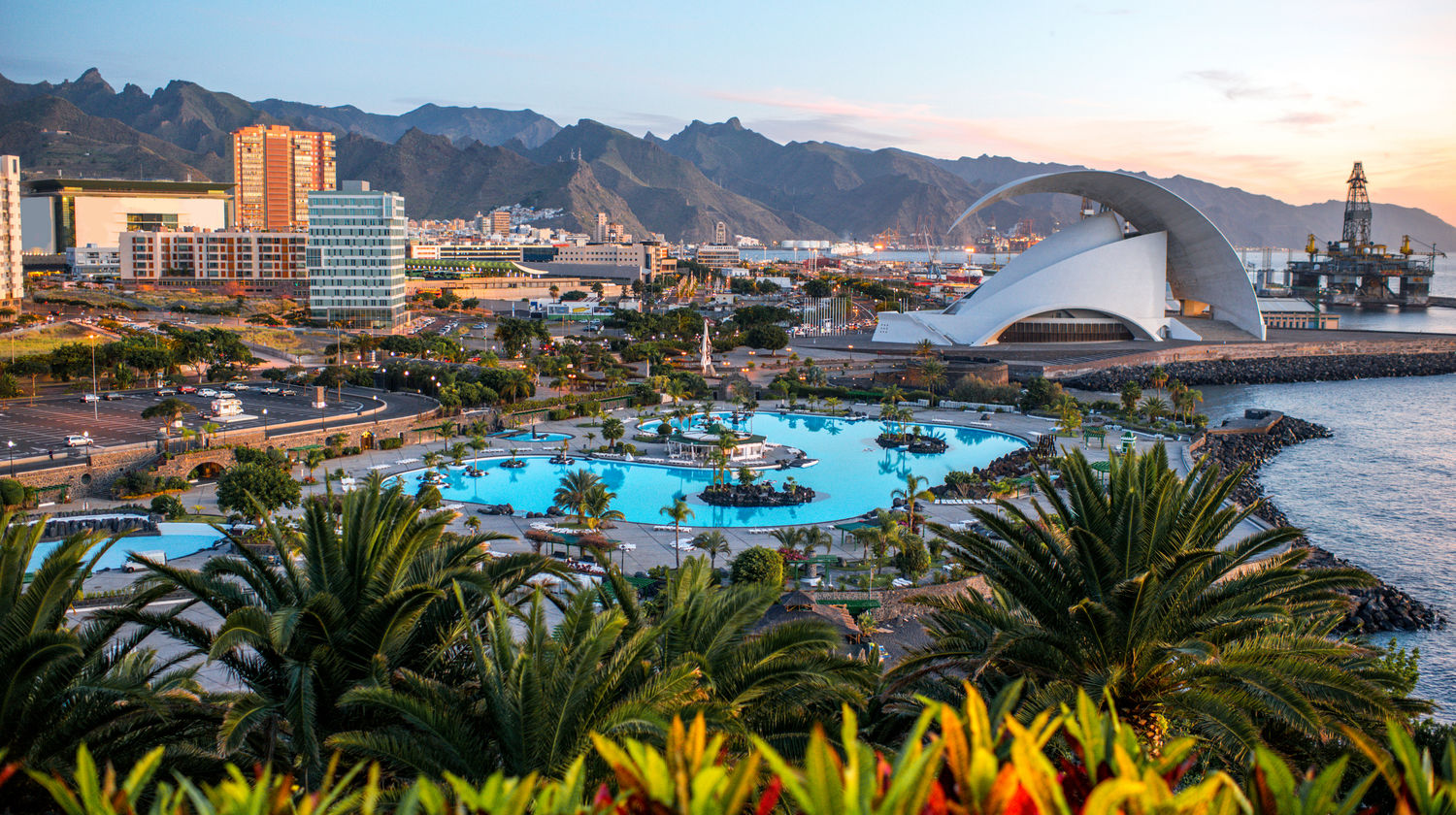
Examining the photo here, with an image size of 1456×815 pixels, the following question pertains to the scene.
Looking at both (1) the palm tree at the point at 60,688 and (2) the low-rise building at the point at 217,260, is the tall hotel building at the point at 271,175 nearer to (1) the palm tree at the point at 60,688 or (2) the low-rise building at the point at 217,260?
(2) the low-rise building at the point at 217,260

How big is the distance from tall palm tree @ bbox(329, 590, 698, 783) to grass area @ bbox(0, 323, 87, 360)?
35828 mm

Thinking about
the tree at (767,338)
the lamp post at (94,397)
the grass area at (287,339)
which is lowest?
the lamp post at (94,397)

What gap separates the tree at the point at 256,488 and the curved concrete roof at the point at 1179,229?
118ft

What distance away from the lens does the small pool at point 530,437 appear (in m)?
29.6

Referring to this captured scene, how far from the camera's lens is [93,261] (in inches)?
3078

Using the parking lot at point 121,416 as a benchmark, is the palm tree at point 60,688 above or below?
above

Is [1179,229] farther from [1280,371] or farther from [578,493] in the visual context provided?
[578,493]

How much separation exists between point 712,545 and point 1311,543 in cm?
1288

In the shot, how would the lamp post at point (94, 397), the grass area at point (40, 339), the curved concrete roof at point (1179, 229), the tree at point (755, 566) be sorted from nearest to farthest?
1. the tree at point (755, 566)
2. the lamp post at point (94, 397)
3. the grass area at point (40, 339)
4. the curved concrete roof at point (1179, 229)

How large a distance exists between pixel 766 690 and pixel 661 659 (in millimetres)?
719

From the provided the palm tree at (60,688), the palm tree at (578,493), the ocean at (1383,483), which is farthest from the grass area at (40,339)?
the ocean at (1383,483)

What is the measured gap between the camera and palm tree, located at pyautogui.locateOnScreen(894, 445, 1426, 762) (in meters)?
6.25

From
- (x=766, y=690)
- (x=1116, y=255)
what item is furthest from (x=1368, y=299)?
(x=766, y=690)

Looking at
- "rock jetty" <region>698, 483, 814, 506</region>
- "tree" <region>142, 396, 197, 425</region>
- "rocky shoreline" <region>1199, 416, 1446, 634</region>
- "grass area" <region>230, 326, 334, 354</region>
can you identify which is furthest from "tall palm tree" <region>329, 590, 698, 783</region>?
"grass area" <region>230, 326, 334, 354</region>
